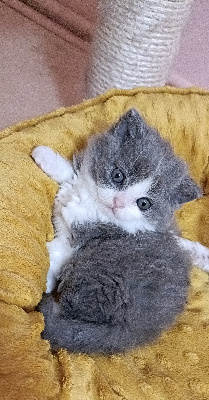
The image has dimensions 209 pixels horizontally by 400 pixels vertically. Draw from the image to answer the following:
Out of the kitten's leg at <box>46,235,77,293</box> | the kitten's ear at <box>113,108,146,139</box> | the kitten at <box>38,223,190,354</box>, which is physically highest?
the kitten's ear at <box>113,108,146,139</box>

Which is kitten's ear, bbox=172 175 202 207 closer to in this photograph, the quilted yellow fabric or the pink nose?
the pink nose

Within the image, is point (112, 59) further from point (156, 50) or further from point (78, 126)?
point (78, 126)

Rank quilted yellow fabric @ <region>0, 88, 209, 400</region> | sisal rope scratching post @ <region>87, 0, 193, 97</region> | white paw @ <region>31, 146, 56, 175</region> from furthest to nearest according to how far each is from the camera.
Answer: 1. sisal rope scratching post @ <region>87, 0, 193, 97</region>
2. white paw @ <region>31, 146, 56, 175</region>
3. quilted yellow fabric @ <region>0, 88, 209, 400</region>

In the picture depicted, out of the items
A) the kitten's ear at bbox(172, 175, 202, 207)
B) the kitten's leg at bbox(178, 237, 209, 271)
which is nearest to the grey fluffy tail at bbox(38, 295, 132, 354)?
the kitten's ear at bbox(172, 175, 202, 207)

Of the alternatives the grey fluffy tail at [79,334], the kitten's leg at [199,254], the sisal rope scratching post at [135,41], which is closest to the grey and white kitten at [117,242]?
the grey fluffy tail at [79,334]

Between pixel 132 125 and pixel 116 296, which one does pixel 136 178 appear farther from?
pixel 116 296

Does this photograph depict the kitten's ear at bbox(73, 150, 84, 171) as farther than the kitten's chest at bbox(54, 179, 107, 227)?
Yes

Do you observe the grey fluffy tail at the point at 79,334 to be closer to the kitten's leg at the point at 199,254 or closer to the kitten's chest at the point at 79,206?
the kitten's chest at the point at 79,206

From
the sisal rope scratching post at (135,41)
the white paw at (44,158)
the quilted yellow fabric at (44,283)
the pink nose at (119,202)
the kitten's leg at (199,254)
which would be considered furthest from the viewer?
the sisal rope scratching post at (135,41)
